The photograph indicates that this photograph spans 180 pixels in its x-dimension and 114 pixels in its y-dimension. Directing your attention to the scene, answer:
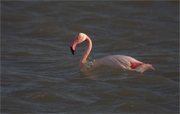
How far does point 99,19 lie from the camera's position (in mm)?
11734

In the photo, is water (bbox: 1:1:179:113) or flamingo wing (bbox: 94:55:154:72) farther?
flamingo wing (bbox: 94:55:154:72)

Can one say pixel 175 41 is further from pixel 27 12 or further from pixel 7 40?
pixel 27 12

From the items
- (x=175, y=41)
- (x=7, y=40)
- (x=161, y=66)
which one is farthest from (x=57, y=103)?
(x=175, y=41)

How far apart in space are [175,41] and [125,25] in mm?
2081

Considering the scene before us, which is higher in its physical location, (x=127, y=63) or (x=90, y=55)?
(x=127, y=63)

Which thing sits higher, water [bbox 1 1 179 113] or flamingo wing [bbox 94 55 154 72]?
flamingo wing [bbox 94 55 154 72]

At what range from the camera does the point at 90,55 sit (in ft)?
26.6

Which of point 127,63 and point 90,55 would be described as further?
point 90,55

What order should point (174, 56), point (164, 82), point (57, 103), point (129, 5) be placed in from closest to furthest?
point (57, 103) < point (164, 82) < point (174, 56) < point (129, 5)

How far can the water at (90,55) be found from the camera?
5.18 metres

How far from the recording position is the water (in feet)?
17.0

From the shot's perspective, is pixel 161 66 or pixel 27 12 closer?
pixel 161 66

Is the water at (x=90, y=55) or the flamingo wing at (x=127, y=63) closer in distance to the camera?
the water at (x=90, y=55)

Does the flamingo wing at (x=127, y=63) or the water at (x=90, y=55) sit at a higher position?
the flamingo wing at (x=127, y=63)
